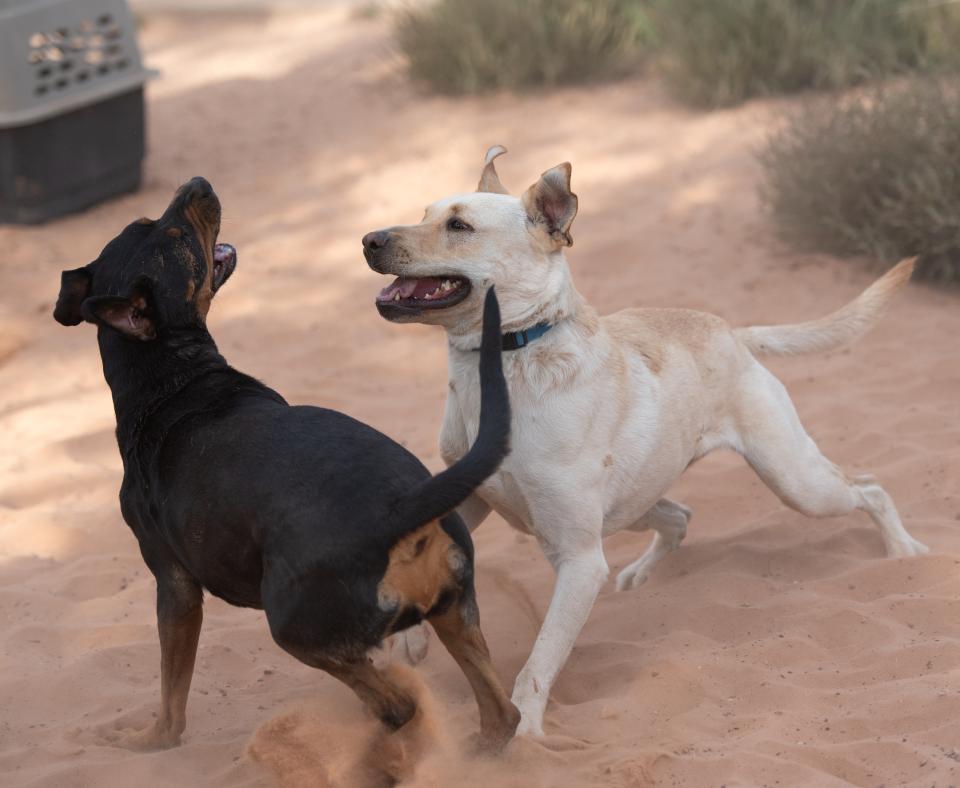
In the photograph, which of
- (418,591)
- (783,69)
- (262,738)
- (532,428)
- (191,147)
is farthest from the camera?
(191,147)

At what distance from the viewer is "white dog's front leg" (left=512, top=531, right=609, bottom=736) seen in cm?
404

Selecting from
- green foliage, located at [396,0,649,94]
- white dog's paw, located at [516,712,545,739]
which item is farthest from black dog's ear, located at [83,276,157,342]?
green foliage, located at [396,0,649,94]

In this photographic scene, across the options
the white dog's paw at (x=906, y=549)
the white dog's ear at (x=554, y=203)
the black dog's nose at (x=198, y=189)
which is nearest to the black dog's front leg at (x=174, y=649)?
the black dog's nose at (x=198, y=189)

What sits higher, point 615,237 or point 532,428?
point 532,428

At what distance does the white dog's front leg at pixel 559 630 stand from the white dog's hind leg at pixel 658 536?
1054 mm

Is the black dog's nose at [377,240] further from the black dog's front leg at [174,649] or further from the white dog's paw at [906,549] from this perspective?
the white dog's paw at [906,549]

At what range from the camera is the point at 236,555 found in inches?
146

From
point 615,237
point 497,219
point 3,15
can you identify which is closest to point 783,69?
point 615,237

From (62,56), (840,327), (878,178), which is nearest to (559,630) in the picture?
(840,327)

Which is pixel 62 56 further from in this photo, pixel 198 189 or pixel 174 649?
pixel 174 649

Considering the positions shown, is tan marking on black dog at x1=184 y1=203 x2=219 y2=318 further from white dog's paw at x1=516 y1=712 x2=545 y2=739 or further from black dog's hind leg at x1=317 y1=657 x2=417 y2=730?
white dog's paw at x1=516 y1=712 x2=545 y2=739

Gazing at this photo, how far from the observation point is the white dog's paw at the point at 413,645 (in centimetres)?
470

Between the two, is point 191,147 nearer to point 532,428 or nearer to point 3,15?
point 3,15

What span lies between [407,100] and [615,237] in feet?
12.0
